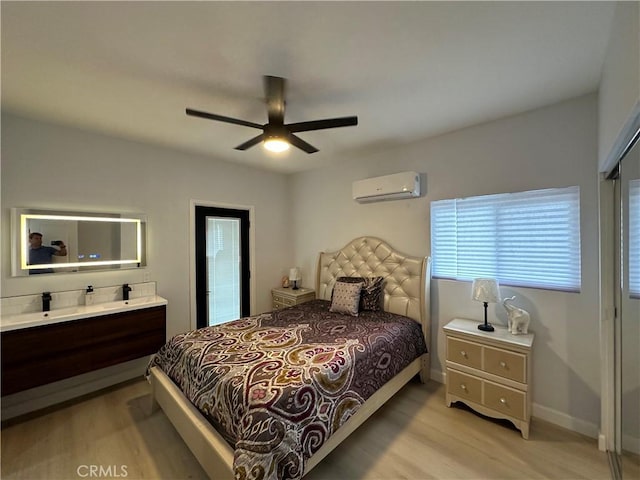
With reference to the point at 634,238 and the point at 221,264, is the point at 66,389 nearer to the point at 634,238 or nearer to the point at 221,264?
the point at 221,264

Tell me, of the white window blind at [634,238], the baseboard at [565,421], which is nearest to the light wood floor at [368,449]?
the baseboard at [565,421]

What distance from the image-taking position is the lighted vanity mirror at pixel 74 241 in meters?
2.47

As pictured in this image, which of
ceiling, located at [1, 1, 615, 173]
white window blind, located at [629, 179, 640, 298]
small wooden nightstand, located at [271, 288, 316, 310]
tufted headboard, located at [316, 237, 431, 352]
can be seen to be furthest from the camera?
small wooden nightstand, located at [271, 288, 316, 310]

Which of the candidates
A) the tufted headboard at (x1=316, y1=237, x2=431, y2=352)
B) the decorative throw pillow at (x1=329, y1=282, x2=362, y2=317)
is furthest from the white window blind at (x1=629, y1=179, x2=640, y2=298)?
the decorative throw pillow at (x1=329, y1=282, x2=362, y2=317)

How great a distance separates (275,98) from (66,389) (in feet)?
11.2

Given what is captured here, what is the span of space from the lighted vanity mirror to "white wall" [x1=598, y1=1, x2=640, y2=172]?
3920 mm

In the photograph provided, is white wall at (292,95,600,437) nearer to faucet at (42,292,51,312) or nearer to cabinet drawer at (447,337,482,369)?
cabinet drawer at (447,337,482,369)

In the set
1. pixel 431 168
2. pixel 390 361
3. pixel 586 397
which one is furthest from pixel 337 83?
pixel 586 397

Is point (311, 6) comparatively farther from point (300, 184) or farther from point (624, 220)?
point (300, 184)

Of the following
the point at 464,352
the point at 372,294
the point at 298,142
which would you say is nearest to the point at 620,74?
the point at 298,142

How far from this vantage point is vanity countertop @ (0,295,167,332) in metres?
2.18

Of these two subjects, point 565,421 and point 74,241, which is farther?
point 74,241

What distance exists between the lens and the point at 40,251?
255cm

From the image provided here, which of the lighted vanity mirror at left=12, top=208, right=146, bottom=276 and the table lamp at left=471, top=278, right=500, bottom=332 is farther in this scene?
the lighted vanity mirror at left=12, top=208, right=146, bottom=276
